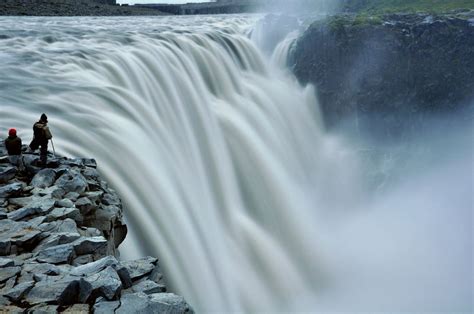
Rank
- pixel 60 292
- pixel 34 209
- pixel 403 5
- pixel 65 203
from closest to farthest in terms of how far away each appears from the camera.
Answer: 1. pixel 60 292
2. pixel 34 209
3. pixel 65 203
4. pixel 403 5

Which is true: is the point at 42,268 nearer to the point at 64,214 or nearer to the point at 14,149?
the point at 64,214

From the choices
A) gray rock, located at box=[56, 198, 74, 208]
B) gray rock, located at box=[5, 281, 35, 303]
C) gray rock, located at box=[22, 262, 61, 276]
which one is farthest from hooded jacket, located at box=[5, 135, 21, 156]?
gray rock, located at box=[5, 281, 35, 303]

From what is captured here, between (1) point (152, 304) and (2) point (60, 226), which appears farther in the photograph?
(2) point (60, 226)

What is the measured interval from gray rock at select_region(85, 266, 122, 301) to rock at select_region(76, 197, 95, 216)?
1994mm

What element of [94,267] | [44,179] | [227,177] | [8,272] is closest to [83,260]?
[94,267]

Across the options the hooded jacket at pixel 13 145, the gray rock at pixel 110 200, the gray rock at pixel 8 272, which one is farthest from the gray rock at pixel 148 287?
the hooded jacket at pixel 13 145

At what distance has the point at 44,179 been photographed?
23.2ft

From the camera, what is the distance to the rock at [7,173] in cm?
696

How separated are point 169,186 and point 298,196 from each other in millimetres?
6763

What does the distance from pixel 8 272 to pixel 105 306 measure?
4.45 feet

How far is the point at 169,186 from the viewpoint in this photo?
10273 mm

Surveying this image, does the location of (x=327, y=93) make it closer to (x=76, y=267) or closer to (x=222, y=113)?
(x=222, y=113)

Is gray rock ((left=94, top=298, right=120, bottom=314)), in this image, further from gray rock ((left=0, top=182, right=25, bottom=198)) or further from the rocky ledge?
gray rock ((left=0, top=182, right=25, bottom=198))

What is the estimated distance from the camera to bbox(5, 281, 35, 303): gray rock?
14.8 ft
